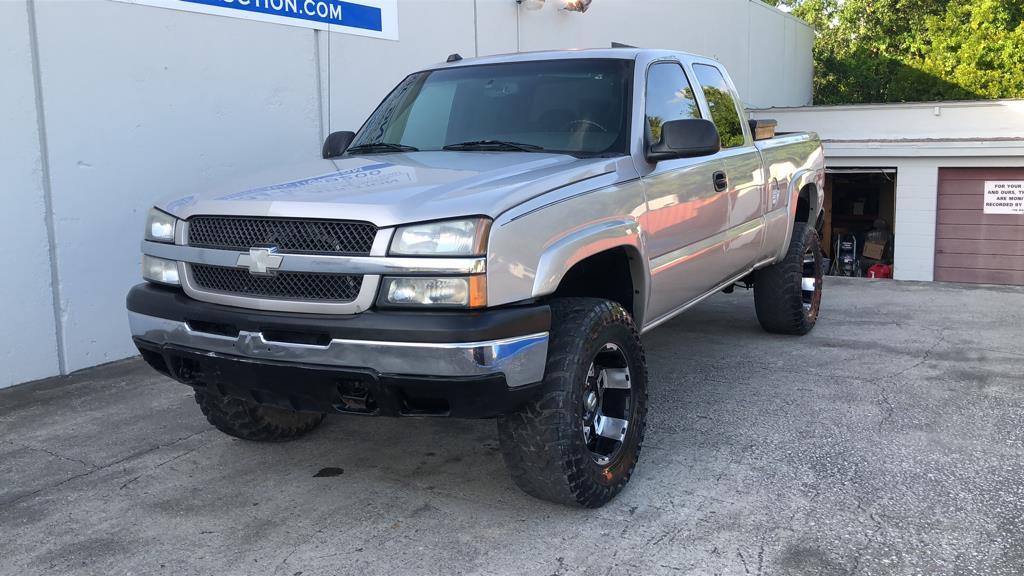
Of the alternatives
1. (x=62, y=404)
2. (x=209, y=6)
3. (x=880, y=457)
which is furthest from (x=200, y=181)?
(x=880, y=457)

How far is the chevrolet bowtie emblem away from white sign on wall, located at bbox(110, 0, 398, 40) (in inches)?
154

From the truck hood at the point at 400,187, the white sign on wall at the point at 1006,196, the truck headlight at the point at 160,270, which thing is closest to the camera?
the truck hood at the point at 400,187

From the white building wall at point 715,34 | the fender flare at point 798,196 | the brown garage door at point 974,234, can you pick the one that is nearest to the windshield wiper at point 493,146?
the fender flare at point 798,196

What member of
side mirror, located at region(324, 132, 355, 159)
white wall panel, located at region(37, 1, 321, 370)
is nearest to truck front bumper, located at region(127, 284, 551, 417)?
side mirror, located at region(324, 132, 355, 159)

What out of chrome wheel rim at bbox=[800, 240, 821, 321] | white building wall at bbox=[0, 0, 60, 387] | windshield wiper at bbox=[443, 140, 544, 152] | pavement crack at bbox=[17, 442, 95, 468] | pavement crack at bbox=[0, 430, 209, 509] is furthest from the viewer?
chrome wheel rim at bbox=[800, 240, 821, 321]

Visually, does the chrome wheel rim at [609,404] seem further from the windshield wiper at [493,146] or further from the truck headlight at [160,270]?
→ the truck headlight at [160,270]

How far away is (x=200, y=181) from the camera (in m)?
6.85

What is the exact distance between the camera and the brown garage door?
60.3 feet

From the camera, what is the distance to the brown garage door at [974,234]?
18391 mm

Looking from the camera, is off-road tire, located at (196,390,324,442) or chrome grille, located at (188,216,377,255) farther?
off-road tire, located at (196,390,324,442)

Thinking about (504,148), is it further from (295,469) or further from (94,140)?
(94,140)

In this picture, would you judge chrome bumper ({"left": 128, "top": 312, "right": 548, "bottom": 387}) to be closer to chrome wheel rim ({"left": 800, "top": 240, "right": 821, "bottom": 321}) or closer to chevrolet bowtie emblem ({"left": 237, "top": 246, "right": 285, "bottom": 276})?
chevrolet bowtie emblem ({"left": 237, "top": 246, "right": 285, "bottom": 276})

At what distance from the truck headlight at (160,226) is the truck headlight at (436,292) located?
46.5 inches

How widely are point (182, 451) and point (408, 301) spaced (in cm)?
213
